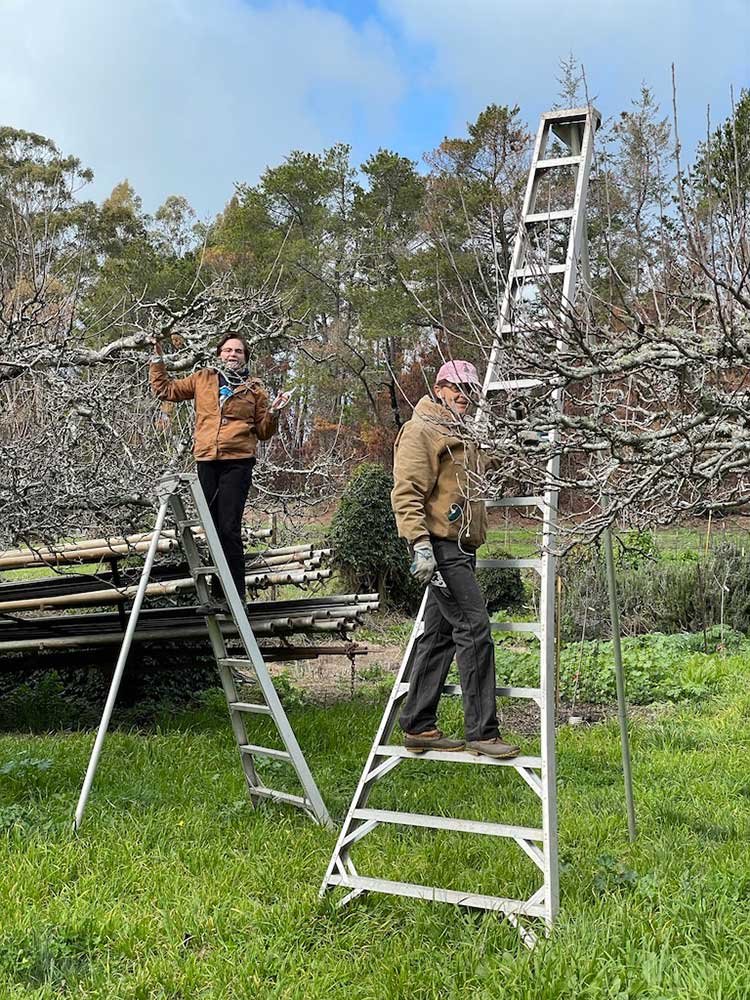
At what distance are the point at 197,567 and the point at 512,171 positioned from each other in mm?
2698

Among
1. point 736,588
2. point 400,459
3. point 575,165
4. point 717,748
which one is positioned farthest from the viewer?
point 736,588

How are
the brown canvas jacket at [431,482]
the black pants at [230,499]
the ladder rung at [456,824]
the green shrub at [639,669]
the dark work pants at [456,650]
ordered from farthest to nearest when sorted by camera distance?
the green shrub at [639,669] < the black pants at [230,499] < the brown canvas jacket at [431,482] < the dark work pants at [456,650] < the ladder rung at [456,824]

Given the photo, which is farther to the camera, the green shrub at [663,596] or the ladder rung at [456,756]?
the green shrub at [663,596]

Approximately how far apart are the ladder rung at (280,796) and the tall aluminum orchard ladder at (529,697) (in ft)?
1.47

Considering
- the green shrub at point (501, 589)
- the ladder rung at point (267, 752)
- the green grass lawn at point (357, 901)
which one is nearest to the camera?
the green grass lawn at point (357, 901)

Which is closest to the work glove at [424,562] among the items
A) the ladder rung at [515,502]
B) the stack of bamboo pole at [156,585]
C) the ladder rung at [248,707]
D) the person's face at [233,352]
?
the ladder rung at [515,502]

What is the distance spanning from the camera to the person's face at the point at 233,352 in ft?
19.1

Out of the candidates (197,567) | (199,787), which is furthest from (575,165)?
(199,787)

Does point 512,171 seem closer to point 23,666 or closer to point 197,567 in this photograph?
point 197,567

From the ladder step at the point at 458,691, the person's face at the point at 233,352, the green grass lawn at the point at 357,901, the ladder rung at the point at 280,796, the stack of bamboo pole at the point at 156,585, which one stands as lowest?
the green grass lawn at the point at 357,901

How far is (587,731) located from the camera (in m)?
7.21

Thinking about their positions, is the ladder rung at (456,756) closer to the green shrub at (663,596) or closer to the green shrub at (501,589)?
the green shrub at (663,596)

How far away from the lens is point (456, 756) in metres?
4.15

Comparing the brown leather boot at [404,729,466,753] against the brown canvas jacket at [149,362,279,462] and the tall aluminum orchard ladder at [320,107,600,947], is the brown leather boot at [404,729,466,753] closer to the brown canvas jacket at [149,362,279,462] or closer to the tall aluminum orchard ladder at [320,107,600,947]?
the tall aluminum orchard ladder at [320,107,600,947]
